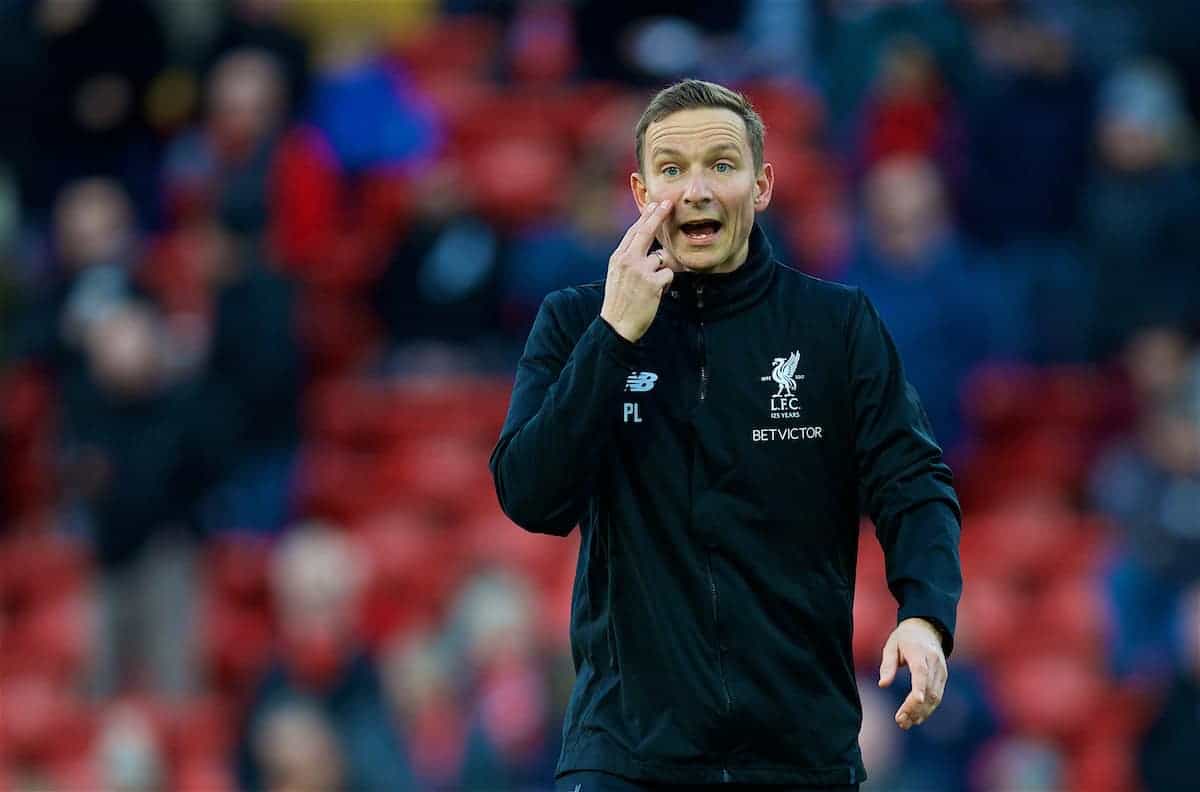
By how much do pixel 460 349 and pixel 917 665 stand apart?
693 centimetres

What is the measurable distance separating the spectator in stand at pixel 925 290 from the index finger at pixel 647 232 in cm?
550

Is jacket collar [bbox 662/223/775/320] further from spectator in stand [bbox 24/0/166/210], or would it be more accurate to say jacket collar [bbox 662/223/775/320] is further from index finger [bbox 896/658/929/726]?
spectator in stand [bbox 24/0/166/210]

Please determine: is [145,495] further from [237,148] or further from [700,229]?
[700,229]

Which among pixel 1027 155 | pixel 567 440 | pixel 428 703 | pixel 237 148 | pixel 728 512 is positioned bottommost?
pixel 428 703

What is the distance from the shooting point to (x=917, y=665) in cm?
400

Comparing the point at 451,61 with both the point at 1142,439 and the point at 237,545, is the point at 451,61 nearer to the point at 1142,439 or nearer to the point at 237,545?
the point at 237,545

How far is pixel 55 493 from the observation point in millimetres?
11250

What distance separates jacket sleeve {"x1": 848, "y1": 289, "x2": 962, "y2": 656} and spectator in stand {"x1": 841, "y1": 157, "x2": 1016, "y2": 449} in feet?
17.6

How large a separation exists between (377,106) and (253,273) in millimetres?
1437

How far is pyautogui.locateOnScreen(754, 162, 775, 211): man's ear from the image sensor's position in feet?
14.7

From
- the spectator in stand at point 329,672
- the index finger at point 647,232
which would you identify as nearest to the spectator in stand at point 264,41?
the spectator in stand at point 329,672

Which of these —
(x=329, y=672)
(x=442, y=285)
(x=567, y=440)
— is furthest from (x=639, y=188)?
(x=442, y=285)

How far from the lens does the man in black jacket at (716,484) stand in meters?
4.19

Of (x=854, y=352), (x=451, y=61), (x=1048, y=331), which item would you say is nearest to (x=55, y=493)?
(x=451, y=61)
